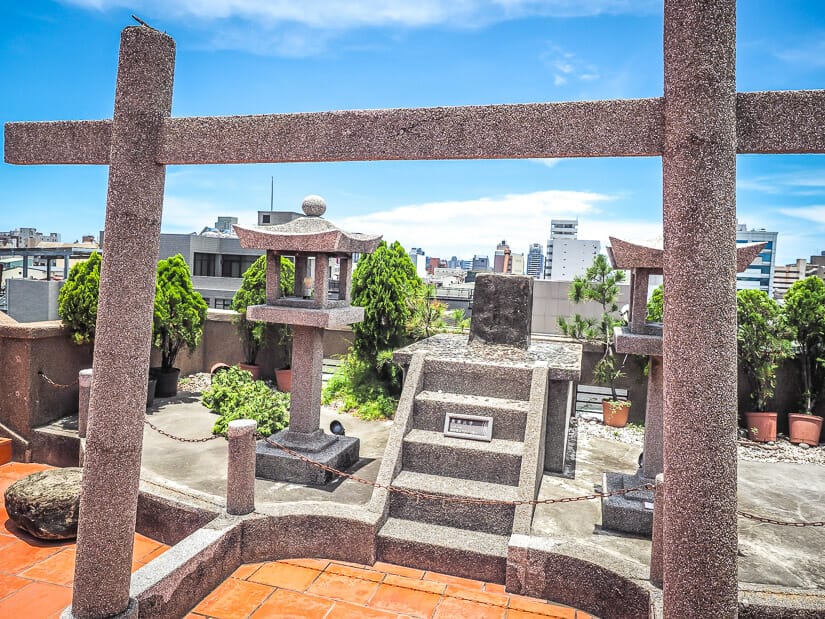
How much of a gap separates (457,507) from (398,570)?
0.88m

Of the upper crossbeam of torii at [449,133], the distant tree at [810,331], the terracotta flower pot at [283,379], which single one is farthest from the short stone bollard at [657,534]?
the terracotta flower pot at [283,379]

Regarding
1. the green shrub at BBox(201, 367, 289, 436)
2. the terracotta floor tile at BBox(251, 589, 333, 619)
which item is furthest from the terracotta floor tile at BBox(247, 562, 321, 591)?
the green shrub at BBox(201, 367, 289, 436)

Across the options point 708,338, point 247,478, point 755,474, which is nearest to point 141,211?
point 247,478

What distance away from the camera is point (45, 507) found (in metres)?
5.61

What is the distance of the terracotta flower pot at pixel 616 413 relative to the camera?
32.3ft

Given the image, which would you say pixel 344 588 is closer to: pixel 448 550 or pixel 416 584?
pixel 416 584

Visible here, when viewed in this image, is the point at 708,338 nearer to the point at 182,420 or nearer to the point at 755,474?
the point at 755,474

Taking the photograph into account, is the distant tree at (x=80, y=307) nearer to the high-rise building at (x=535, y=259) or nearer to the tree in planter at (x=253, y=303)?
the tree in planter at (x=253, y=303)

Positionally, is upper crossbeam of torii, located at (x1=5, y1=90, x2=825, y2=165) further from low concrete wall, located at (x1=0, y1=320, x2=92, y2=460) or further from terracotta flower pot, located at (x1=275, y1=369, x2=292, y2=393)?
terracotta flower pot, located at (x1=275, y1=369, x2=292, y2=393)

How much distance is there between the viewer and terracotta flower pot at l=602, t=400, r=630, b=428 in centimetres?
984

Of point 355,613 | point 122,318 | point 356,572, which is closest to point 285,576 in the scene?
point 356,572

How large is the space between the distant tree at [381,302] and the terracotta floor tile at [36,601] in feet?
22.1

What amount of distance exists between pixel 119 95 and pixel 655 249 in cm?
484

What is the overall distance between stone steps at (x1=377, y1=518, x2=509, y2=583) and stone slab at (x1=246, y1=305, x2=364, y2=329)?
8.03ft
